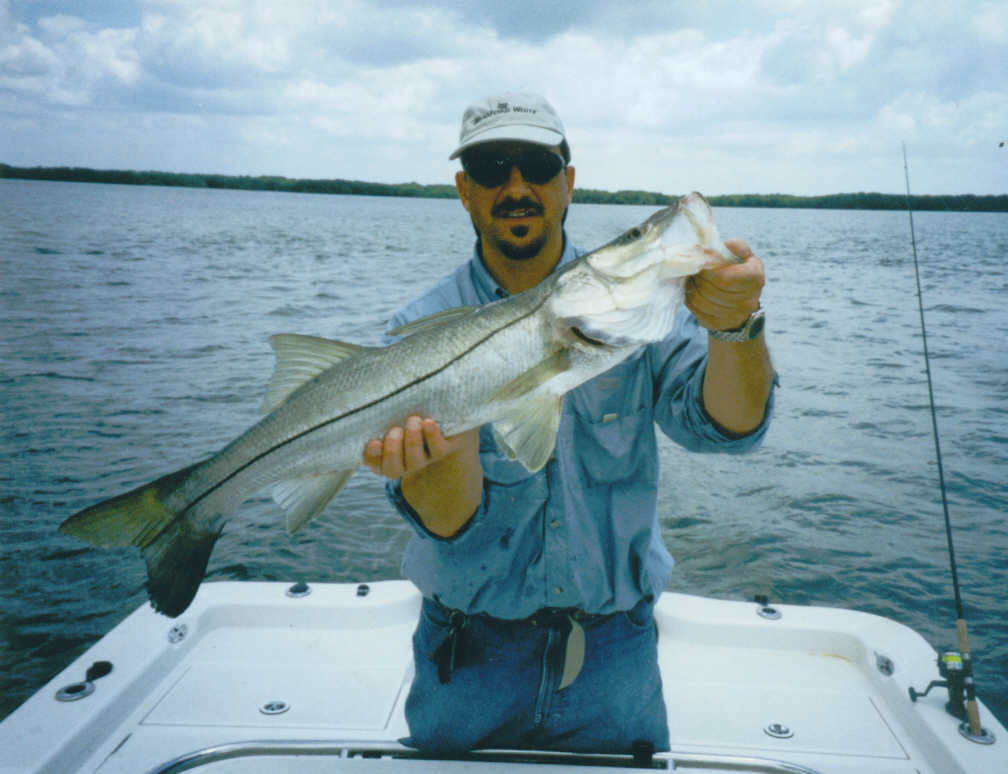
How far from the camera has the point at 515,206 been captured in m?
3.18

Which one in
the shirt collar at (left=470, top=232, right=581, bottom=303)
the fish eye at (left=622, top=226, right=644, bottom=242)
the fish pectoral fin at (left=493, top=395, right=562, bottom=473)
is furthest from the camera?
the shirt collar at (left=470, top=232, right=581, bottom=303)

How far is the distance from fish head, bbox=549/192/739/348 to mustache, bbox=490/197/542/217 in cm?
86

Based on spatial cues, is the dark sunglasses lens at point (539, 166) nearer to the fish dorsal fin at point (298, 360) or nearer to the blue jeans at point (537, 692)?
the fish dorsal fin at point (298, 360)

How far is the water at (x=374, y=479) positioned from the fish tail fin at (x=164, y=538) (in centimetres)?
399

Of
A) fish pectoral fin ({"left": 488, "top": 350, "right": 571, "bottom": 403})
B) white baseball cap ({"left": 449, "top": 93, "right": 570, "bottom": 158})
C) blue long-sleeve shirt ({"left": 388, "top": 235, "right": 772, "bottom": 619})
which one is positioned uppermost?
white baseball cap ({"left": 449, "top": 93, "right": 570, "bottom": 158})

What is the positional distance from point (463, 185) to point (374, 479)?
6.16m

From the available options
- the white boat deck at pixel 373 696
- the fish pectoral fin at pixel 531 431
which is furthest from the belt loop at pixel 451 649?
the fish pectoral fin at pixel 531 431

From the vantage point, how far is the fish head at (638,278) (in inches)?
85.9

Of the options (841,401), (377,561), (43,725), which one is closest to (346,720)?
(43,725)

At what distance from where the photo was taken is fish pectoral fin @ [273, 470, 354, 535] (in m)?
2.62

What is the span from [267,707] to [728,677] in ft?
7.97

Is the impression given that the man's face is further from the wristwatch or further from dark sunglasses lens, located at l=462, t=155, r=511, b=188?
the wristwatch

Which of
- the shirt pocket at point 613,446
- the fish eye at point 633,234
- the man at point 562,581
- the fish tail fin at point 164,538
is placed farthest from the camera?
the shirt pocket at point 613,446

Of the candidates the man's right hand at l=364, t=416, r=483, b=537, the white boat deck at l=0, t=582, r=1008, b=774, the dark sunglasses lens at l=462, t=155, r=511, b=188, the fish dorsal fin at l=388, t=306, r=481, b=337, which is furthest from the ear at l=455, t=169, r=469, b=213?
the white boat deck at l=0, t=582, r=1008, b=774
